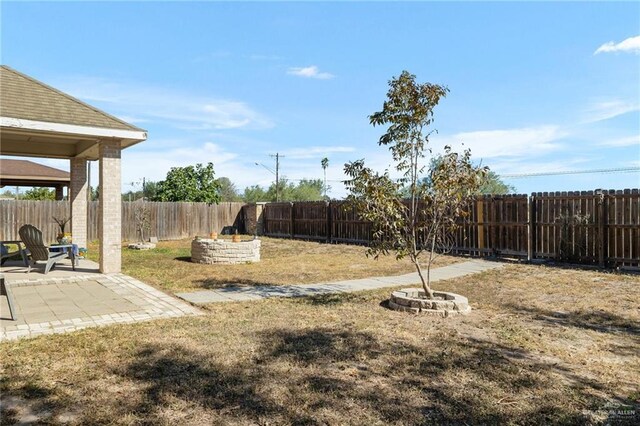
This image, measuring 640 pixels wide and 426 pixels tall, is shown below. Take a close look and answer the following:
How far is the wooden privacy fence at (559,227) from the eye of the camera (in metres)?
10.2

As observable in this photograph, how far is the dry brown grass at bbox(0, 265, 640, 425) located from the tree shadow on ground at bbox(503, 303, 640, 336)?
3 cm

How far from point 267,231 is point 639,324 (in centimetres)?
1984

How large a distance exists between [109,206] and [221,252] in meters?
3.62

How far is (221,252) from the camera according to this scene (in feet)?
38.9

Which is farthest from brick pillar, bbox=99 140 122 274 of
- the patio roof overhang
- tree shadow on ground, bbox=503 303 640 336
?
tree shadow on ground, bbox=503 303 640 336

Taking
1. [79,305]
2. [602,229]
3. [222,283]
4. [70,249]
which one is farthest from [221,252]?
[602,229]

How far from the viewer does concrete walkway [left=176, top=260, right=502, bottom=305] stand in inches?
269

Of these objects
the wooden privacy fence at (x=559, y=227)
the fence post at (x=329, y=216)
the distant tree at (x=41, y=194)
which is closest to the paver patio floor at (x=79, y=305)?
the wooden privacy fence at (x=559, y=227)

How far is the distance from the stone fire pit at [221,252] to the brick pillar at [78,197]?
358 cm

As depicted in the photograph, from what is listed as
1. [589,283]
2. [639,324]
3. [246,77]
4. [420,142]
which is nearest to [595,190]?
[589,283]

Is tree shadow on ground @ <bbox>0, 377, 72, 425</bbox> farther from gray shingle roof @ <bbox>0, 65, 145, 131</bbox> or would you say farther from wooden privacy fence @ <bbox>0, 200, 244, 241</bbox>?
wooden privacy fence @ <bbox>0, 200, 244, 241</bbox>

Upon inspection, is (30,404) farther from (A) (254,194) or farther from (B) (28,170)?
(A) (254,194)

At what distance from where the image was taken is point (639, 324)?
545 cm

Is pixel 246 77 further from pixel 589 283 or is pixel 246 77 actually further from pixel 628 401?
pixel 628 401
